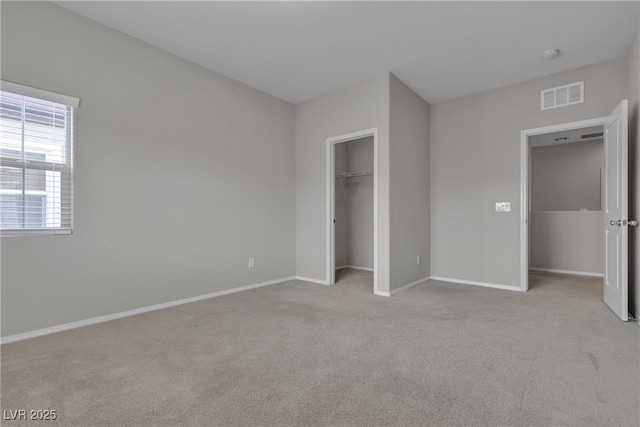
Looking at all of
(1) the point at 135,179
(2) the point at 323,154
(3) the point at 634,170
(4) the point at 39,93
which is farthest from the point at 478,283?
(4) the point at 39,93

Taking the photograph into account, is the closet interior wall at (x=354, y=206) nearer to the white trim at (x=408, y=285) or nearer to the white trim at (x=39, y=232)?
the white trim at (x=408, y=285)

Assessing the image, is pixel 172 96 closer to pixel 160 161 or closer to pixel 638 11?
pixel 160 161

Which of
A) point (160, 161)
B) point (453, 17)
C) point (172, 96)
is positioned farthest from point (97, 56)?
point (453, 17)

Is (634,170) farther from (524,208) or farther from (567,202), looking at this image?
(567,202)

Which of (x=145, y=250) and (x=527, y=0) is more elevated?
(x=527, y=0)

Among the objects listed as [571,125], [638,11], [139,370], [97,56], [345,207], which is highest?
[638,11]

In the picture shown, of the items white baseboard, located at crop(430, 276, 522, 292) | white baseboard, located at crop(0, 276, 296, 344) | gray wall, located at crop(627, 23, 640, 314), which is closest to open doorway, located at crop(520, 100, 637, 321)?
gray wall, located at crop(627, 23, 640, 314)

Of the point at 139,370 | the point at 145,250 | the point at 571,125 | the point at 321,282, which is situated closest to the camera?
the point at 139,370

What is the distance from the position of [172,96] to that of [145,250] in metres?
1.67

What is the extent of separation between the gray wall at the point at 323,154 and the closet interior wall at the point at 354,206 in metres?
1.08

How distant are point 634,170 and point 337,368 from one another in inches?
136

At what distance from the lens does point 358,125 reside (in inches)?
162

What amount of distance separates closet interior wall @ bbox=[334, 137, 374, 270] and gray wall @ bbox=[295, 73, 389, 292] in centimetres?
108

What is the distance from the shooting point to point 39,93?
99.4 inches
